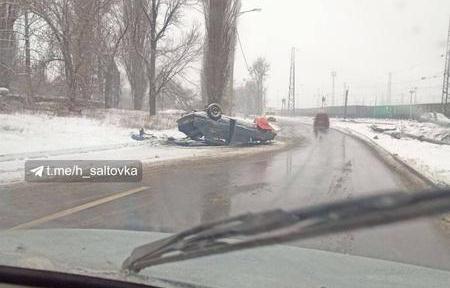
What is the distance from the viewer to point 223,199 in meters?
9.66

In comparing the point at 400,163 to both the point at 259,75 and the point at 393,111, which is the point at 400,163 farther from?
the point at 259,75

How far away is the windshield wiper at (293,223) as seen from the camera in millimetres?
2230

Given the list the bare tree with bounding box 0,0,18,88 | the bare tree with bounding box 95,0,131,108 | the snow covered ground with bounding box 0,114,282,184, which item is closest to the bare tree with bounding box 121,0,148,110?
the bare tree with bounding box 95,0,131,108

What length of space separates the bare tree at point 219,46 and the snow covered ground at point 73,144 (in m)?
8.12

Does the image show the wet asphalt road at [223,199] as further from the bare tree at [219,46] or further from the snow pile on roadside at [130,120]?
the bare tree at [219,46]

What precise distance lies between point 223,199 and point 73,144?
31.5 feet

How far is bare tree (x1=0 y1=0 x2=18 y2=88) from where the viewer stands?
23672 mm

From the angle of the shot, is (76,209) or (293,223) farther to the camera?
(76,209)

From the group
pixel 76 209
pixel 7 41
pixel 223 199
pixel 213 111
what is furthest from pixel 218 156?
pixel 7 41

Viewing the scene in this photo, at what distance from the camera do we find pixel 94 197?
9641 mm

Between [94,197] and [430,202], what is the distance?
7.96 meters

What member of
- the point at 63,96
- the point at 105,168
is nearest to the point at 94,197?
the point at 105,168

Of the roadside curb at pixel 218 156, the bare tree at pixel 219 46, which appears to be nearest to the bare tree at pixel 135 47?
the bare tree at pixel 219 46

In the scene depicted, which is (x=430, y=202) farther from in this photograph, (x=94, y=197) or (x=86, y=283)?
(x=94, y=197)
